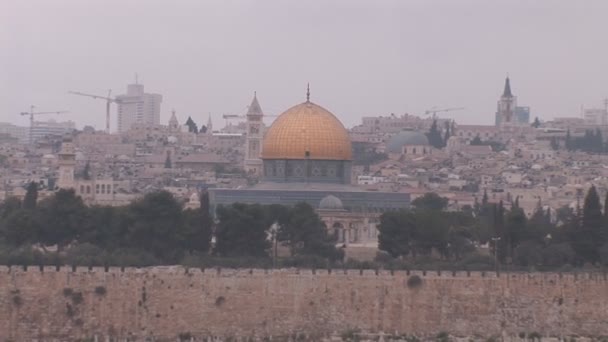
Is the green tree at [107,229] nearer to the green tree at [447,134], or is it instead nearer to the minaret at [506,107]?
the green tree at [447,134]

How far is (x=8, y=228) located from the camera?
204ft

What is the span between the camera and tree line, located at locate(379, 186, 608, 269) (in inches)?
2308

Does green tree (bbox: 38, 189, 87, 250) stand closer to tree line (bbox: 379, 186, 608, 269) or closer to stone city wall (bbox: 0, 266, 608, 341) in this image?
stone city wall (bbox: 0, 266, 608, 341)

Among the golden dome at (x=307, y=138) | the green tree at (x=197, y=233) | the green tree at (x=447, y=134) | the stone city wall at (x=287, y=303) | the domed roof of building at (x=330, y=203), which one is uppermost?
the green tree at (x=447, y=134)

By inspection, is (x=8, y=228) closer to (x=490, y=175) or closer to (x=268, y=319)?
(x=268, y=319)

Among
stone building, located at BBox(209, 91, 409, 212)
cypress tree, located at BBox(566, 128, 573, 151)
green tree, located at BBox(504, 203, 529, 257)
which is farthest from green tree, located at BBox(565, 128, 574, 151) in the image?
green tree, located at BBox(504, 203, 529, 257)

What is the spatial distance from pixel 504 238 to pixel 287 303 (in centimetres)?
921

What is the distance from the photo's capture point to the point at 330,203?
80.9 meters

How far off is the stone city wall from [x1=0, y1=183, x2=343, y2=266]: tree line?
5.03 meters

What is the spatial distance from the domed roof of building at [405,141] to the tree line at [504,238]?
73.3m

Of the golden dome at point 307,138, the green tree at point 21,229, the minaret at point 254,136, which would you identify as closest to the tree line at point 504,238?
the green tree at point 21,229

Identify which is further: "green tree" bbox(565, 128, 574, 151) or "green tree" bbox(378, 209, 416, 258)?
"green tree" bbox(565, 128, 574, 151)

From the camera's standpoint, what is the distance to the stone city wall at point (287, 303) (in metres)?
52.7

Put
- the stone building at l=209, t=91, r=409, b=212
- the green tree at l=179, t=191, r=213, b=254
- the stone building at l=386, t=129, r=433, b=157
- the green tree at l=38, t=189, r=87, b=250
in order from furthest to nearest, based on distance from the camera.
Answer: the stone building at l=386, t=129, r=433, b=157
the stone building at l=209, t=91, r=409, b=212
the green tree at l=38, t=189, r=87, b=250
the green tree at l=179, t=191, r=213, b=254
